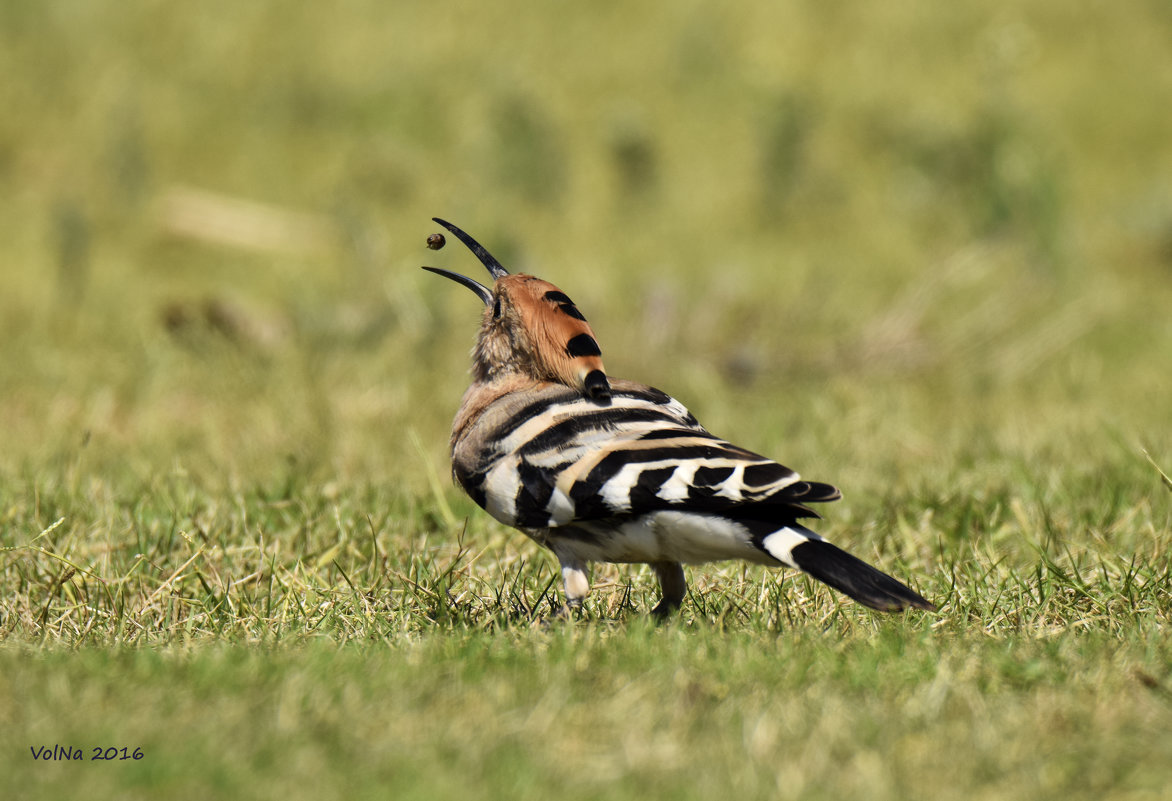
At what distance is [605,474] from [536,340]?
56cm

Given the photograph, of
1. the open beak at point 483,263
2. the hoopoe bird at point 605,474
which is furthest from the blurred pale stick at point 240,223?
the hoopoe bird at point 605,474

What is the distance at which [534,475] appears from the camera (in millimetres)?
2824

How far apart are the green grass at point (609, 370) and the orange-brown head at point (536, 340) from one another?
0.51 metres

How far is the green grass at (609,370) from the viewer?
2.09 m

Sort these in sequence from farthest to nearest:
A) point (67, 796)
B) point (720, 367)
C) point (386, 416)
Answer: point (720, 367) < point (386, 416) < point (67, 796)

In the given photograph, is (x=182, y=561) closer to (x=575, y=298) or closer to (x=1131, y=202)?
(x=575, y=298)

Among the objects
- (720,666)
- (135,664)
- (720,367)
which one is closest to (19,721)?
(135,664)

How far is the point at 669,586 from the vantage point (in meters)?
3.02

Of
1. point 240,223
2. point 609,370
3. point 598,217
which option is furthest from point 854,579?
point 240,223

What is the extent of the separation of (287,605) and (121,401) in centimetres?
323

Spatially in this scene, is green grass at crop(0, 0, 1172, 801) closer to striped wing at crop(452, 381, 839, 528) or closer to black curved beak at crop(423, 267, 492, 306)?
striped wing at crop(452, 381, 839, 528)

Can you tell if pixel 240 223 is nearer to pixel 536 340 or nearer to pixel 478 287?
pixel 478 287

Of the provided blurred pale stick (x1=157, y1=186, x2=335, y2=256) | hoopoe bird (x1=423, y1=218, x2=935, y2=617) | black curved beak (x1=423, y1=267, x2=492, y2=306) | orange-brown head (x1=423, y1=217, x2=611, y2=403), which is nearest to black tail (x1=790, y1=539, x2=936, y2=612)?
hoopoe bird (x1=423, y1=218, x2=935, y2=617)

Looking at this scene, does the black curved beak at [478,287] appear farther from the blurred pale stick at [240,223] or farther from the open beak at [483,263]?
the blurred pale stick at [240,223]
